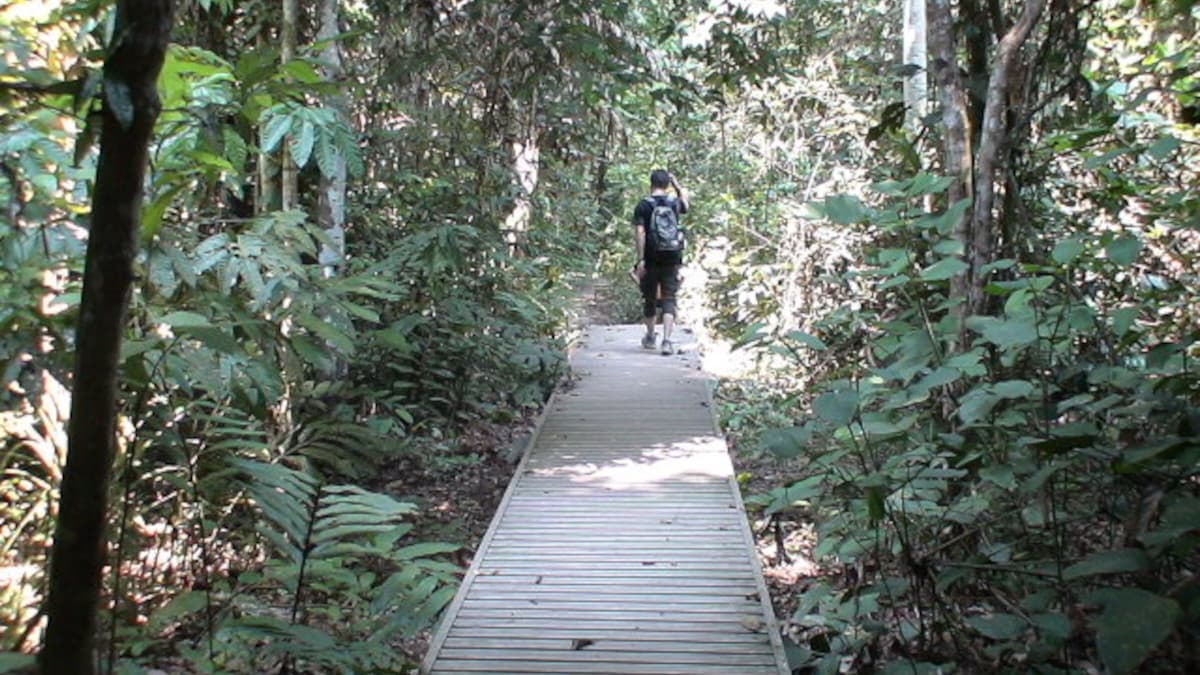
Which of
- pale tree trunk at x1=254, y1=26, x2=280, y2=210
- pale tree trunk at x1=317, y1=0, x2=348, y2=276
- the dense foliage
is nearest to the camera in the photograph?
the dense foliage

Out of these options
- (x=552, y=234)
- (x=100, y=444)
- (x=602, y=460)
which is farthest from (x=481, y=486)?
(x=100, y=444)

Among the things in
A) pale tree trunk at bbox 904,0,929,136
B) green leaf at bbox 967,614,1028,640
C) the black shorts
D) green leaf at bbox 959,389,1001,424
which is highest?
pale tree trunk at bbox 904,0,929,136

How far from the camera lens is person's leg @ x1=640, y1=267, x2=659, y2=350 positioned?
30.3 ft

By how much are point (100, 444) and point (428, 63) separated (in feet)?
18.8

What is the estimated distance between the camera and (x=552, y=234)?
992 centimetres

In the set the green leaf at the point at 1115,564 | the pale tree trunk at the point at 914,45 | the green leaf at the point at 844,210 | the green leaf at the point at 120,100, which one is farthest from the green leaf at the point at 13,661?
the pale tree trunk at the point at 914,45

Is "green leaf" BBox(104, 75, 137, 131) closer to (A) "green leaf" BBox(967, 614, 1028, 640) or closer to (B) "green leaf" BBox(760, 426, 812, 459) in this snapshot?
(B) "green leaf" BBox(760, 426, 812, 459)

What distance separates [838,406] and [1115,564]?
784 millimetres

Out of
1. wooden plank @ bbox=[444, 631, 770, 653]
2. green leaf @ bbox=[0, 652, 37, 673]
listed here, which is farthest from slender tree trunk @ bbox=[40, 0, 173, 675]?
wooden plank @ bbox=[444, 631, 770, 653]

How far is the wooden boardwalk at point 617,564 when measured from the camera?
158 inches

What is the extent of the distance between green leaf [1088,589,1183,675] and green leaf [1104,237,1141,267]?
103 cm

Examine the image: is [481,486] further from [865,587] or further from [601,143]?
[601,143]

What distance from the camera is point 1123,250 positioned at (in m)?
2.76

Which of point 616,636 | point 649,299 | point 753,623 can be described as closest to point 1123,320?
point 753,623
